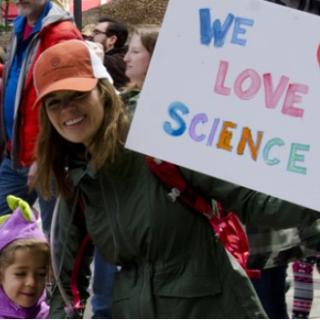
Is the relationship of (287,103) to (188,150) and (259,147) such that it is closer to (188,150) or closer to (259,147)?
(259,147)

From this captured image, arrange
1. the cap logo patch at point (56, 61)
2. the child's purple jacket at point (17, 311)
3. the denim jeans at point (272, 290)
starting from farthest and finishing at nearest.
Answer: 1. the denim jeans at point (272, 290)
2. the child's purple jacket at point (17, 311)
3. the cap logo patch at point (56, 61)

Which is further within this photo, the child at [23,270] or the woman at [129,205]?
the child at [23,270]

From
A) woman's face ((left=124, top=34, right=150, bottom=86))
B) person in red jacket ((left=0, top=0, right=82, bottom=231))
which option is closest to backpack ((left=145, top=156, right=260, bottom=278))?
woman's face ((left=124, top=34, right=150, bottom=86))

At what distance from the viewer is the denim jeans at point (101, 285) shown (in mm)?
3930

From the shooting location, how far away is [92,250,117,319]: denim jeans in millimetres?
3930

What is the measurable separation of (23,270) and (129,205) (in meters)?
0.79

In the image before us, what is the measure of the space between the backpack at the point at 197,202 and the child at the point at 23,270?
0.81m

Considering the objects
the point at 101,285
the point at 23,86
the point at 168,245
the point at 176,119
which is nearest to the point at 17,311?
the point at 168,245

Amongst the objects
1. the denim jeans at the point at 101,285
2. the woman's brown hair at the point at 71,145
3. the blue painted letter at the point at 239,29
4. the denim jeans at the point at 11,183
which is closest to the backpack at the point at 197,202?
the woman's brown hair at the point at 71,145

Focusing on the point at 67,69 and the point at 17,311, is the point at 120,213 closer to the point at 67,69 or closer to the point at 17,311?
the point at 67,69

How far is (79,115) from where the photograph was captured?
101 inches

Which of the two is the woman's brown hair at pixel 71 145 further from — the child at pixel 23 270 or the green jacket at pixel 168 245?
the child at pixel 23 270

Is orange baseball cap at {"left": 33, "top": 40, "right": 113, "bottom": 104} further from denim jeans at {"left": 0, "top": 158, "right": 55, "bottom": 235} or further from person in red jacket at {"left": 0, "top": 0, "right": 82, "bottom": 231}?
denim jeans at {"left": 0, "top": 158, "right": 55, "bottom": 235}

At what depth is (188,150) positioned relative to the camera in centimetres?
236
